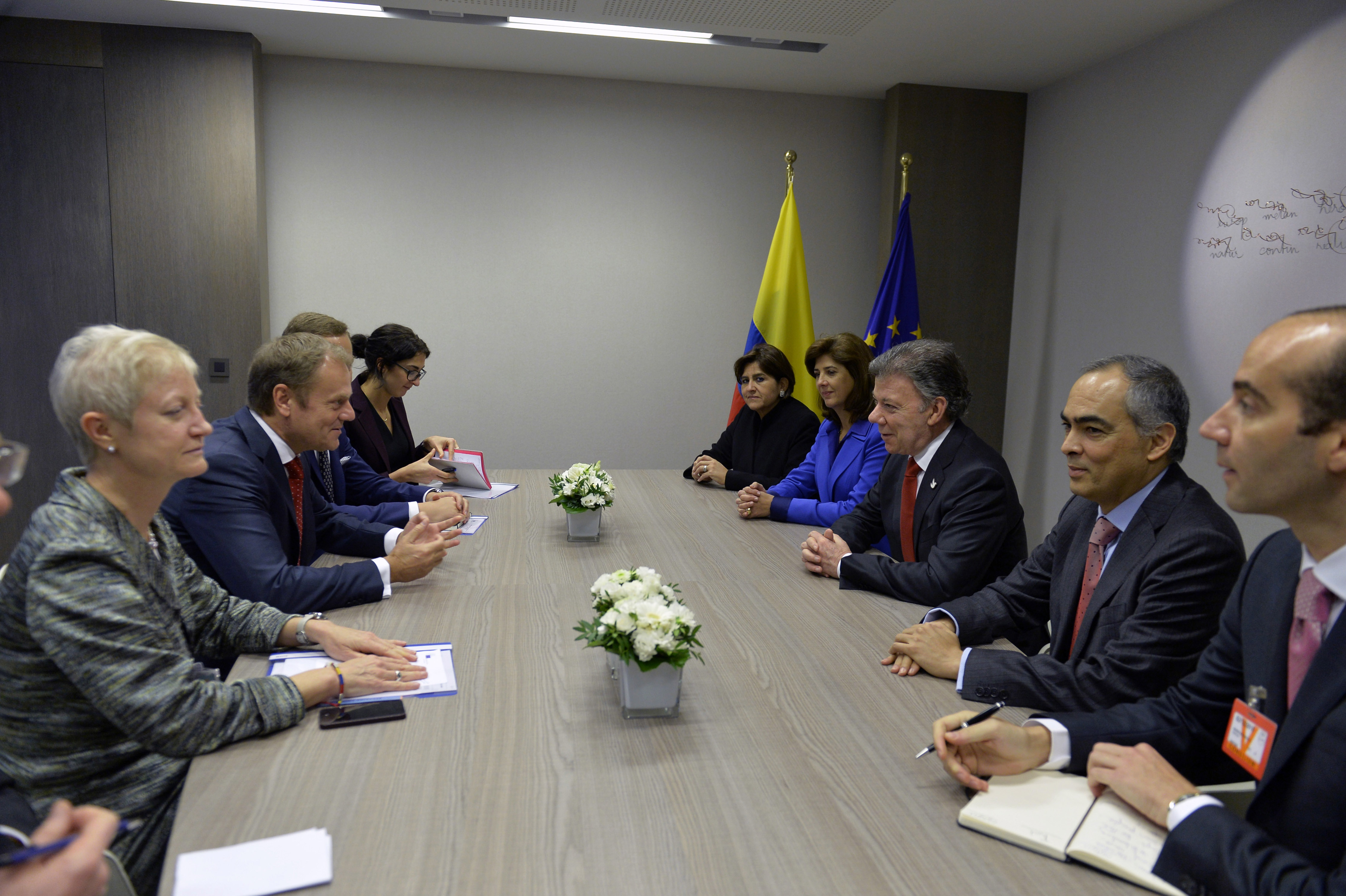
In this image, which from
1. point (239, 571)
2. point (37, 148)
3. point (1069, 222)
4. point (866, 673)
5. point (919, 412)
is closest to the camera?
point (866, 673)

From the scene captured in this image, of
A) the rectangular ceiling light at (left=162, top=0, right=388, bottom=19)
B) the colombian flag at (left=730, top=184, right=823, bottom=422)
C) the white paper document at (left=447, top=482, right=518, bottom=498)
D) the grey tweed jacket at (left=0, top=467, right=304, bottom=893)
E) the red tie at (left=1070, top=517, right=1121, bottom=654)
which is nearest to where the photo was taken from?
the grey tweed jacket at (left=0, top=467, right=304, bottom=893)

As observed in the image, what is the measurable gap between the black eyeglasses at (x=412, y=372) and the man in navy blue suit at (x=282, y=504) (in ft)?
4.75

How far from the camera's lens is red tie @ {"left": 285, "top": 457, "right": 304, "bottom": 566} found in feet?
8.32

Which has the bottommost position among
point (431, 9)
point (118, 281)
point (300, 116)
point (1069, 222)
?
point (118, 281)

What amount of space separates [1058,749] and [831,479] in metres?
2.35

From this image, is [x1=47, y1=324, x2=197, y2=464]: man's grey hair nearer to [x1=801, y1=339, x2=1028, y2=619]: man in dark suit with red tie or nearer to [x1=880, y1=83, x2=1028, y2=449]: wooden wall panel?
[x1=801, y1=339, x2=1028, y2=619]: man in dark suit with red tie

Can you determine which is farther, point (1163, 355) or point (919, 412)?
point (1163, 355)

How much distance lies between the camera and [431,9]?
4.36 meters

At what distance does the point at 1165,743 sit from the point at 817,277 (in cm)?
487

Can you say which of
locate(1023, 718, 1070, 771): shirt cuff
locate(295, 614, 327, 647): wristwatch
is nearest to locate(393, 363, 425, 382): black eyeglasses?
locate(295, 614, 327, 647): wristwatch

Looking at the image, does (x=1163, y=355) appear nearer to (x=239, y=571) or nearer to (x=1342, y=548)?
(x=1342, y=548)

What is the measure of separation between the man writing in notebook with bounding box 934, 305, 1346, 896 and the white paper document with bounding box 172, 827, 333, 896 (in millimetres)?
955

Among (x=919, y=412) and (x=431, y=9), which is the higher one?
(x=431, y=9)

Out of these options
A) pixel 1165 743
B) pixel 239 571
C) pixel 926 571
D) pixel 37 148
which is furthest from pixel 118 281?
pixel 1165 743
